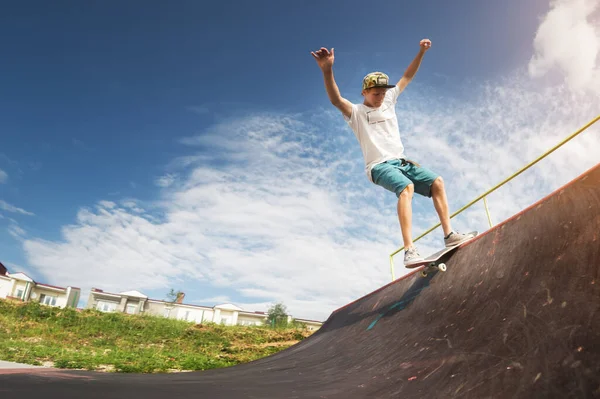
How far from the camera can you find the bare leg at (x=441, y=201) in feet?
10.1

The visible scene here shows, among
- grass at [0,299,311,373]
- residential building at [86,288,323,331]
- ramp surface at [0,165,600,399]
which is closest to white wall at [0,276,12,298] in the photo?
residential building at [86,288,323,331]

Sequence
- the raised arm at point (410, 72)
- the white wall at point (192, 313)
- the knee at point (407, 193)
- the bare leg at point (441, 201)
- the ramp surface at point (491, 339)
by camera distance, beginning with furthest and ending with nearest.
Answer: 1. the white wall at point (192, 313)
2. the raised arm at point (410, 72)
3. the bare leg at point (441, 201)
4. the knee at point (407, 193)
5. the ramp surface at point (491, 339)

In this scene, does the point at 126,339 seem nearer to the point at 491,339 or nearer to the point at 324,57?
the point at 324,57

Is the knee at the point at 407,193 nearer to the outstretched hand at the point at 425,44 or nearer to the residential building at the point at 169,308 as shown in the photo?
the outstretched hand at the point at 425,44

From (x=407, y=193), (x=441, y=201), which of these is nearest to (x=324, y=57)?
(x=407, y=193)

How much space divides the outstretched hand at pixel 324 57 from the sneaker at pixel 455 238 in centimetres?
178

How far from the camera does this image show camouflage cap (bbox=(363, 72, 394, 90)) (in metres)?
3.30

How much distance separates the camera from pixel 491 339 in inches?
62.1

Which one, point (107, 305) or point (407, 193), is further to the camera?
point (107, 305)

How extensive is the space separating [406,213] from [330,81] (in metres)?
1.33

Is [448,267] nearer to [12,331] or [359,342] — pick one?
[359,342]

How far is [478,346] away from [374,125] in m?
2.21

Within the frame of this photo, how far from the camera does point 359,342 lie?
2.96 m

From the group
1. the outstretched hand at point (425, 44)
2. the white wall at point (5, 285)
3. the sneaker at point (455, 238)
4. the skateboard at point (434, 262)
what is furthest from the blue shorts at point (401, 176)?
the white wall at point (5, 285)
